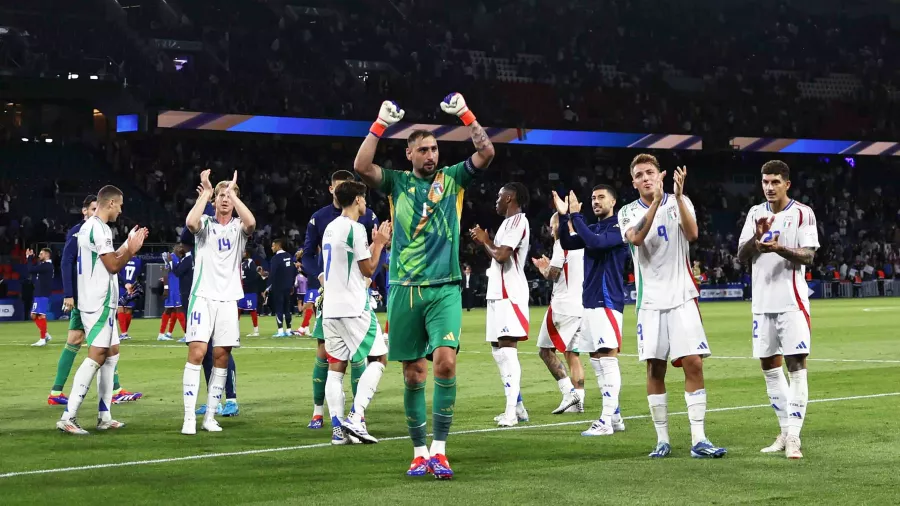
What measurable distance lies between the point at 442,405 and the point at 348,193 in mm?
2878

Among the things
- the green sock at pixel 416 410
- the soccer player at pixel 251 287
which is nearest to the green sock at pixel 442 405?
the green sock at pixel 416 410

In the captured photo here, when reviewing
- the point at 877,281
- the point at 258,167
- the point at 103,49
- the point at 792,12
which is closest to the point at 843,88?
the point at 792,12

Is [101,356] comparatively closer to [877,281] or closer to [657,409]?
[657,409]

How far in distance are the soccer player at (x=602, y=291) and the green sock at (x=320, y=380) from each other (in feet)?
8.81

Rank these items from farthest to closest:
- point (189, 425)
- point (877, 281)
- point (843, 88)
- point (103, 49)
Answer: point (843, 88) < point (877, 281) < point (103, 49) < point (189, 425)

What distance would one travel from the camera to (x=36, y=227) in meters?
41.8

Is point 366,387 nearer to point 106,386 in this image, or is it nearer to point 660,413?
point 660,413

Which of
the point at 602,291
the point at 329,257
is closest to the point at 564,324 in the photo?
the point at 602,291

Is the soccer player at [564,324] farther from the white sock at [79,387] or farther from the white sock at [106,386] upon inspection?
the white sock at [79,387]

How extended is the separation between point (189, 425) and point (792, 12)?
65565 mm

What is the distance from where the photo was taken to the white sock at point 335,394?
1084 cm

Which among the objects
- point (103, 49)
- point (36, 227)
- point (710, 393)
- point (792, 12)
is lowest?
point (710, 393)

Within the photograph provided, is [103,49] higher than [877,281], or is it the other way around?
[103,49]

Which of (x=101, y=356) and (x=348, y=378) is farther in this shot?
(x=348, y=378)
